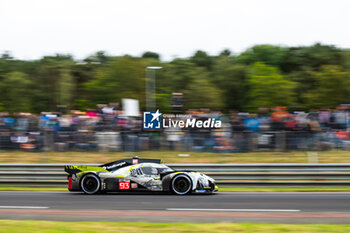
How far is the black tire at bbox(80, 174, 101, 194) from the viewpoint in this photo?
12.2 metres

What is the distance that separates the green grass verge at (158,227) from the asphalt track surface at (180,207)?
0.51 m

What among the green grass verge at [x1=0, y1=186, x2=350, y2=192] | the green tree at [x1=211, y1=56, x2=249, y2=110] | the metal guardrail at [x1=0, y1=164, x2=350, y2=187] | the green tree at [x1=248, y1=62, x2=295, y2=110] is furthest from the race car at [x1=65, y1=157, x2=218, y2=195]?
the green tree at [x1=211, y1=56, x2=249, y2=110]

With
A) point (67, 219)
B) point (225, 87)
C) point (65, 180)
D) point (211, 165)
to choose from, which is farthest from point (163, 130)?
point (225, 87)

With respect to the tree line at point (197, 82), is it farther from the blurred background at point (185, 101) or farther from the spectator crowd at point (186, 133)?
the spectator crowd at point (186, 133)

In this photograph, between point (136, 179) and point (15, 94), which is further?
point (15, 94)

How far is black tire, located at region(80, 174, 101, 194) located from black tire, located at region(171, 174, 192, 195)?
192 centimetres

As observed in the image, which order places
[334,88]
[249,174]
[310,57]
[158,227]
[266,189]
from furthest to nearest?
[310,57]
[334,88]
[249,174]
[266,189]
[158,227]

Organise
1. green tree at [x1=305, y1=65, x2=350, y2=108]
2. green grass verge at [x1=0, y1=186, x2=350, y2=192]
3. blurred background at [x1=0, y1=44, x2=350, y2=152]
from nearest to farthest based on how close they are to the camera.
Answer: green grass verge at [x1=0, y1=186, x2=350, y2=192] → blurred background at [x1=0, y1=44, x2=350, y2=152] → green tree at [x1=305, y1=65, x2=350, y2=108]

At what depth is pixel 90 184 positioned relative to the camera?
12.2 metres

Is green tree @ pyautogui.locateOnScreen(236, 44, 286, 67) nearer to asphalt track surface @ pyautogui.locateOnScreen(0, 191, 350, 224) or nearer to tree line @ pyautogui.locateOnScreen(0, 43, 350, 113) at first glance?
tree line @ pyautogui.locateOnScreen(0, 43, 350, 113)

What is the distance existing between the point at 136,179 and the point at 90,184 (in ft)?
3.95

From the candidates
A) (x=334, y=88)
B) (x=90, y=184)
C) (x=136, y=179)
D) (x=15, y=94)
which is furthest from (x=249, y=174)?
(x=15, y=94)

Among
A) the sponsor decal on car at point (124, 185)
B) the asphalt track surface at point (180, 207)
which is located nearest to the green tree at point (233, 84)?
the sponsor decal on car at point (124, 185)

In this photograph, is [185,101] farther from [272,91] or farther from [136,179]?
[136,179]
